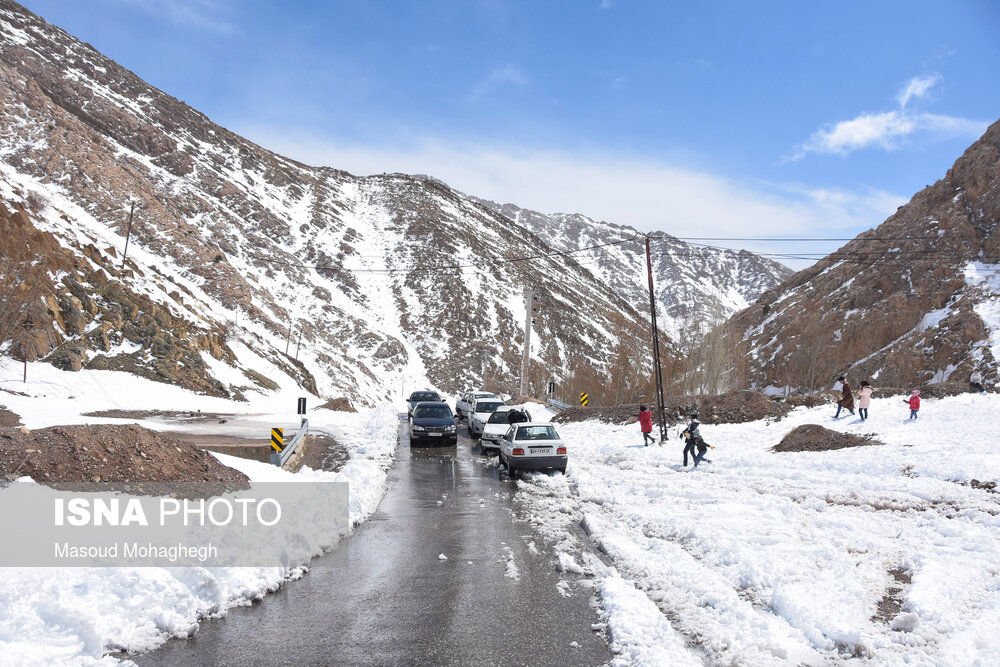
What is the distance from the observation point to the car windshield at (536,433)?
16.1 m

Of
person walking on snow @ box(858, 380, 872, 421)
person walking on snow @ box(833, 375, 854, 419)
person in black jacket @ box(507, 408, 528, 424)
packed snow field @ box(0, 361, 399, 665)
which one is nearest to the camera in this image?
packed snow field @ box(0, 361, 399, 665)

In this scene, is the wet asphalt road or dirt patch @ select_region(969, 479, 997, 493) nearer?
the wet asphalt road

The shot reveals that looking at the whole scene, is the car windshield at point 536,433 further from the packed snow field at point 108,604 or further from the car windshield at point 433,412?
the packed snow field at point 108,604

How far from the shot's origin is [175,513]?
8.37 meters

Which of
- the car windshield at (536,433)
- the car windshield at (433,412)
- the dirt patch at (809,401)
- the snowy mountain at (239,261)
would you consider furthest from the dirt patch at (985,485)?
the snowy mountain at (239,261)

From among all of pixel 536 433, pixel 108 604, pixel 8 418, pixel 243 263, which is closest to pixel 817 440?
pixel 536 433

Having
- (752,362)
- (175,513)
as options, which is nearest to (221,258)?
(752,362)

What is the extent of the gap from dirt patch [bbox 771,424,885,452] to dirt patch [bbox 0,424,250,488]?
15546mm

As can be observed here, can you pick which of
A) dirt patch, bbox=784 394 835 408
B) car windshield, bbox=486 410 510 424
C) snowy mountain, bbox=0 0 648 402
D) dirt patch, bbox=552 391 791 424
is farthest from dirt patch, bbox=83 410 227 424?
dirt patch, bbox=784 394 835 408

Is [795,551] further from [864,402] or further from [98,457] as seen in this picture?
[864,402]

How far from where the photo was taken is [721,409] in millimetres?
26578

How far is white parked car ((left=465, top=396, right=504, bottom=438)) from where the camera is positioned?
89.0ft

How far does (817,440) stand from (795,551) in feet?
39.1

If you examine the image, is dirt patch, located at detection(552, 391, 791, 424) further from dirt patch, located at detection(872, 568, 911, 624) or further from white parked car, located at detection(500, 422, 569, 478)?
dirt patch, located at detection(872, 568, 911, 624)
